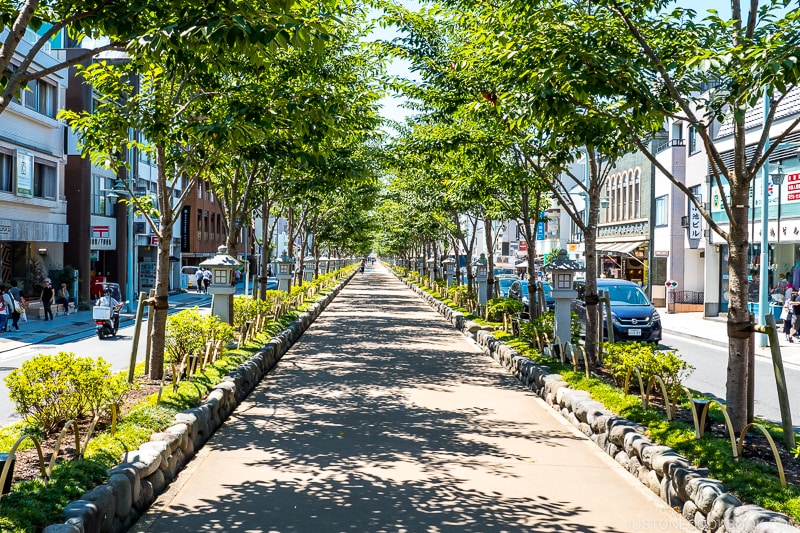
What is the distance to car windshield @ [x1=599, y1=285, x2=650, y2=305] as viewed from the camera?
21.4 m

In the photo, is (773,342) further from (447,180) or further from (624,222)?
(624,222)

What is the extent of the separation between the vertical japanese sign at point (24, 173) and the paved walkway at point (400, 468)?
2022cm

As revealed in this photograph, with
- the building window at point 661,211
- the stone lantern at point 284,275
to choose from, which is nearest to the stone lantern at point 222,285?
the stone lantern at point 284,275

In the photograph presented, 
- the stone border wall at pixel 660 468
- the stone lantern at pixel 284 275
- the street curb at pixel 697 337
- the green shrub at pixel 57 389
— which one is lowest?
the street curb at pixel 697 337

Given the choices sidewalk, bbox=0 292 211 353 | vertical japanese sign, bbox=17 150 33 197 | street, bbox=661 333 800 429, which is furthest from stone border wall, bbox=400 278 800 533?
vertical japanese sign, bbox=17 150 33 197

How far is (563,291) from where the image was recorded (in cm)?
1435

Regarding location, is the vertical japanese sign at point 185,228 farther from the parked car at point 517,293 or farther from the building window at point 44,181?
the parked car at point 517,293

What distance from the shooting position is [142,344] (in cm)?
2062

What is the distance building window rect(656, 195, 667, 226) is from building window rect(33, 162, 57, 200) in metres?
29.7

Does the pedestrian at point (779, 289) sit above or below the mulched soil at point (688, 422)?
above

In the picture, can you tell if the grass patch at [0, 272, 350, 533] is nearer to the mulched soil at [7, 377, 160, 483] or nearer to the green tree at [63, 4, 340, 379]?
the mulched soil at [7, 377, 160, 483]

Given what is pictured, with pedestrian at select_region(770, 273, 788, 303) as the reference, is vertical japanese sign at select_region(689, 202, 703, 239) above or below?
above

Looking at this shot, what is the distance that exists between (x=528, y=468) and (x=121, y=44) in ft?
19.6

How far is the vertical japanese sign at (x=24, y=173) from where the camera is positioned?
2921 centimetres
